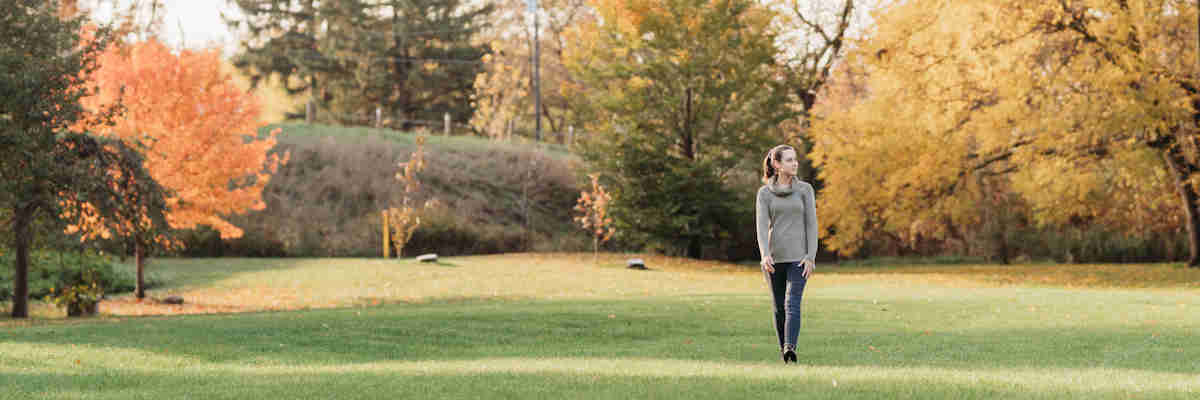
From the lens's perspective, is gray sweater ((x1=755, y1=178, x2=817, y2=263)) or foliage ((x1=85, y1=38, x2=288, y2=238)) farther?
foliage ((x1=85, y1=38, x2=288, y2=238))

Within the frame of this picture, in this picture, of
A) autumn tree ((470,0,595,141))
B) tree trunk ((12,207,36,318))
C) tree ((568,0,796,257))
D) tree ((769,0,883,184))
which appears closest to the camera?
tree trunk ((12,207,36,318))

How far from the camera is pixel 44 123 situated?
651 inches

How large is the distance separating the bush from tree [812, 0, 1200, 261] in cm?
1881

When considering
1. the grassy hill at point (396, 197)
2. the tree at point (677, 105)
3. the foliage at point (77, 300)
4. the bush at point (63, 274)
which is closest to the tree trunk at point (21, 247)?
the foliage at point (77, 300)

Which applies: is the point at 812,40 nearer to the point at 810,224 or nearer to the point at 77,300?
the point at 77,300

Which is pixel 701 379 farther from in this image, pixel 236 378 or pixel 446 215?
pixel 446 215

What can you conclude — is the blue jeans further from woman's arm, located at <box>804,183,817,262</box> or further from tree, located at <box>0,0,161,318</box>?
tree, located at <box>0,0,161,318</box>

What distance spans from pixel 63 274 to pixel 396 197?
17.0 meters

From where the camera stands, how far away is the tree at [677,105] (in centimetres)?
3416

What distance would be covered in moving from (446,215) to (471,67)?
65.5ft

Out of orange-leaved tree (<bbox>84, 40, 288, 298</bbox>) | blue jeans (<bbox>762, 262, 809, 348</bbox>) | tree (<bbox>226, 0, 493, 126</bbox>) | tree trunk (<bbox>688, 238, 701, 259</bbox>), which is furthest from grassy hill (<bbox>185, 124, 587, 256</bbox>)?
blue jeans (<bbox>762, 262, 809, 348</bbox>)

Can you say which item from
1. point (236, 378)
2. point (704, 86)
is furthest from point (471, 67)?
point (236, 378)

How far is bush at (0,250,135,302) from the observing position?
22953 mm

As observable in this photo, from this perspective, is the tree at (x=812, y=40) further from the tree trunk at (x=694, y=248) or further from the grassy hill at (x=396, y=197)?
the grassy hill at (x=396, y=197)
